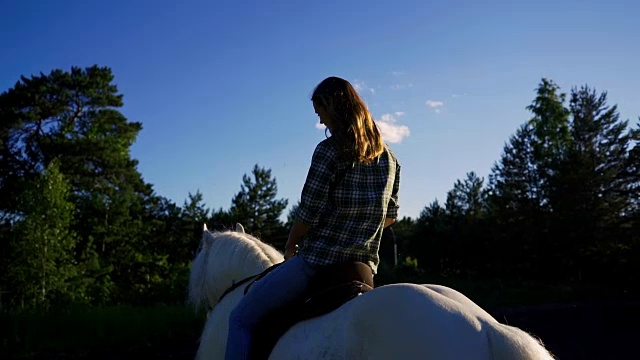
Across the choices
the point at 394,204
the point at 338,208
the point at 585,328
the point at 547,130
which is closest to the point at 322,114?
the point at 338,208

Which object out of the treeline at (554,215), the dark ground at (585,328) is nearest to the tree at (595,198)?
the treeline at (554,215)

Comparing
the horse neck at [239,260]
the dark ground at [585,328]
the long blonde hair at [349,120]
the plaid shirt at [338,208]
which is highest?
the long blonde hair at [349,120]

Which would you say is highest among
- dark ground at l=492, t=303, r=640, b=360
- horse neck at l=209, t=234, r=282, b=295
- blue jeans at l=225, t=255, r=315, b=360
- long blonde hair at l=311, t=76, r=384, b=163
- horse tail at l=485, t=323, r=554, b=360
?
long blonde hair at l=311, t=76, r=384, b=163

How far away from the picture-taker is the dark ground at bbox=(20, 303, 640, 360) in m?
9.87

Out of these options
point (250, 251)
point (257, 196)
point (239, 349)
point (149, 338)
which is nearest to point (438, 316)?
point (239, 349)

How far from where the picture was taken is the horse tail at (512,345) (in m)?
1.70

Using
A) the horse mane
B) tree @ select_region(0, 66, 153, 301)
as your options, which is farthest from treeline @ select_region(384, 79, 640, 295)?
the horse mane

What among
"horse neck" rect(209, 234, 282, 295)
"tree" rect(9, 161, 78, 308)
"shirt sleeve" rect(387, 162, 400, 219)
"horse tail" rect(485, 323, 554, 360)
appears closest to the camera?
"horse tail" rect(485, 323, 554, 360)

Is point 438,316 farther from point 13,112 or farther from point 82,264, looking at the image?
point 13,112

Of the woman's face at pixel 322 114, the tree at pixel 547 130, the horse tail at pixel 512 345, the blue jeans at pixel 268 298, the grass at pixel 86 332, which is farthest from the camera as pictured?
the tree at pixel 547 130

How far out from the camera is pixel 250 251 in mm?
3211

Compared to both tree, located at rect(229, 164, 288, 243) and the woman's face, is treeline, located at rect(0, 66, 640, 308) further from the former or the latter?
the woman's face

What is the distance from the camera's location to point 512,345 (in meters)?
1.71

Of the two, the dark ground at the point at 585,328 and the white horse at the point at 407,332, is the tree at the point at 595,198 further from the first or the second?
the white horse at the point at 407,332
